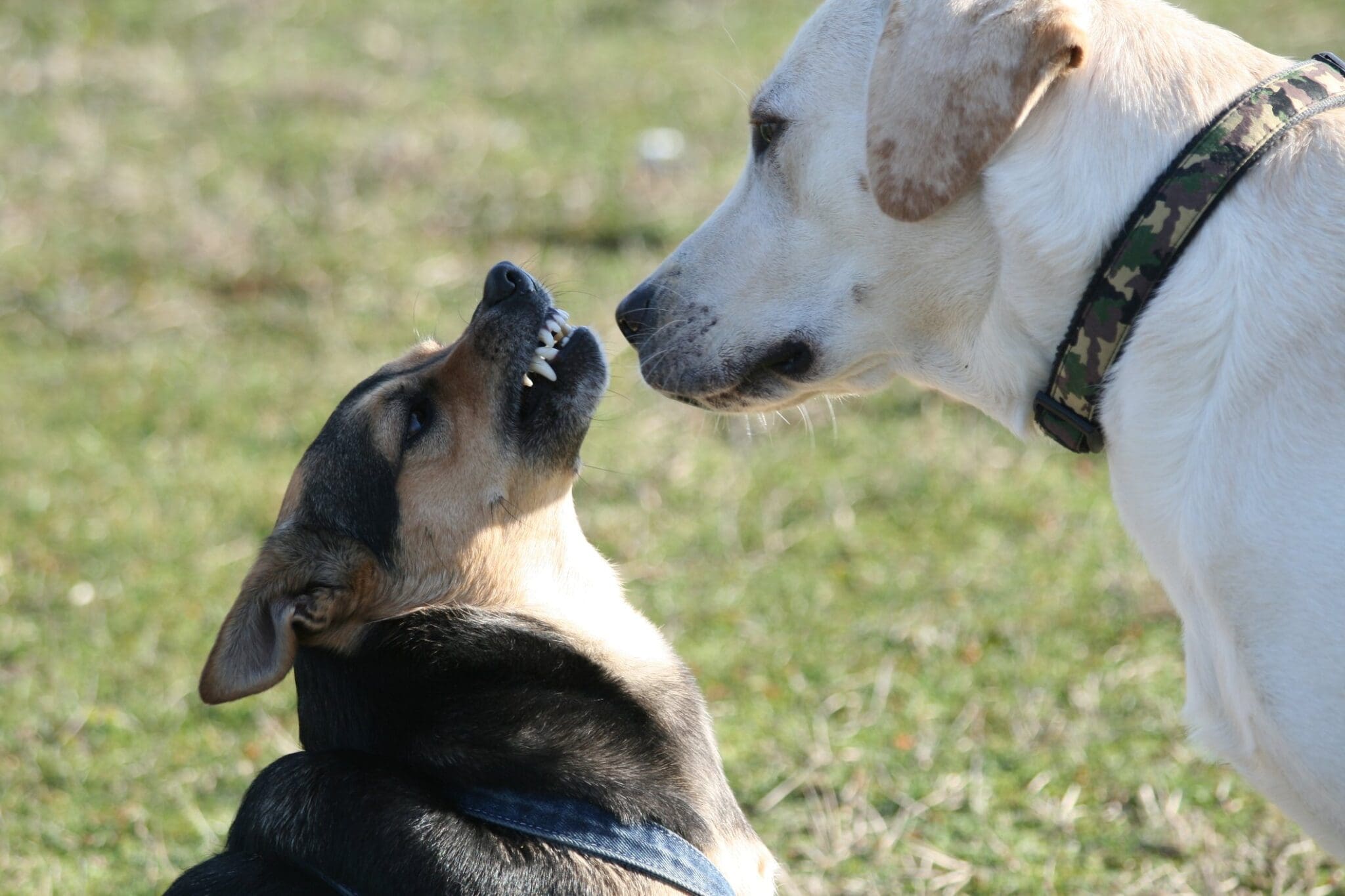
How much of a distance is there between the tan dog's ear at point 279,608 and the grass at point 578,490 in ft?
4.60

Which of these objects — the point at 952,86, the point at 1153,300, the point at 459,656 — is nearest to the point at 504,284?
the point at 459,656

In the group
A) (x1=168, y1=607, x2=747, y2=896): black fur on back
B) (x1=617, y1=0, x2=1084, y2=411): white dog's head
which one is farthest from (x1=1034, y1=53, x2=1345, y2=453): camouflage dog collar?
(x1=168, y1=607, x2=747, y2=896): black fur on back

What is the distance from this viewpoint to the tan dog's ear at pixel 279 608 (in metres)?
3.10

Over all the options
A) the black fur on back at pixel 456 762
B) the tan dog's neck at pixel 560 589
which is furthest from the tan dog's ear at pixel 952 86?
the black fur on back at pixel 456 762

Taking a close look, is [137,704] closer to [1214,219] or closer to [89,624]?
[89,624]

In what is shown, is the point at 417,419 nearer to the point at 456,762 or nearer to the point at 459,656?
the point at 459,656

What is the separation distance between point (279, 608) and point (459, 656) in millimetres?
440

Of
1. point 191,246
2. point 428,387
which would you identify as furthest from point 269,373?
point 428,387

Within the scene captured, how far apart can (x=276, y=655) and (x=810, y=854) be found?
1834 millimetres

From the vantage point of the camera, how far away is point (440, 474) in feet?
12.0

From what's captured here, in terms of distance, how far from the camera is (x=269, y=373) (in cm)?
762

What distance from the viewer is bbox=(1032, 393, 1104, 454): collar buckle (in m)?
3.02

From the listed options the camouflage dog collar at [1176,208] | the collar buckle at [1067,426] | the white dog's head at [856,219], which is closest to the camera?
the camouflage dog collar at [1176,208]

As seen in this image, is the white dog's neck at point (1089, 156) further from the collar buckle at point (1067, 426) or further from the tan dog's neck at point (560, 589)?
the tan dog's neck at point (560, 589)
